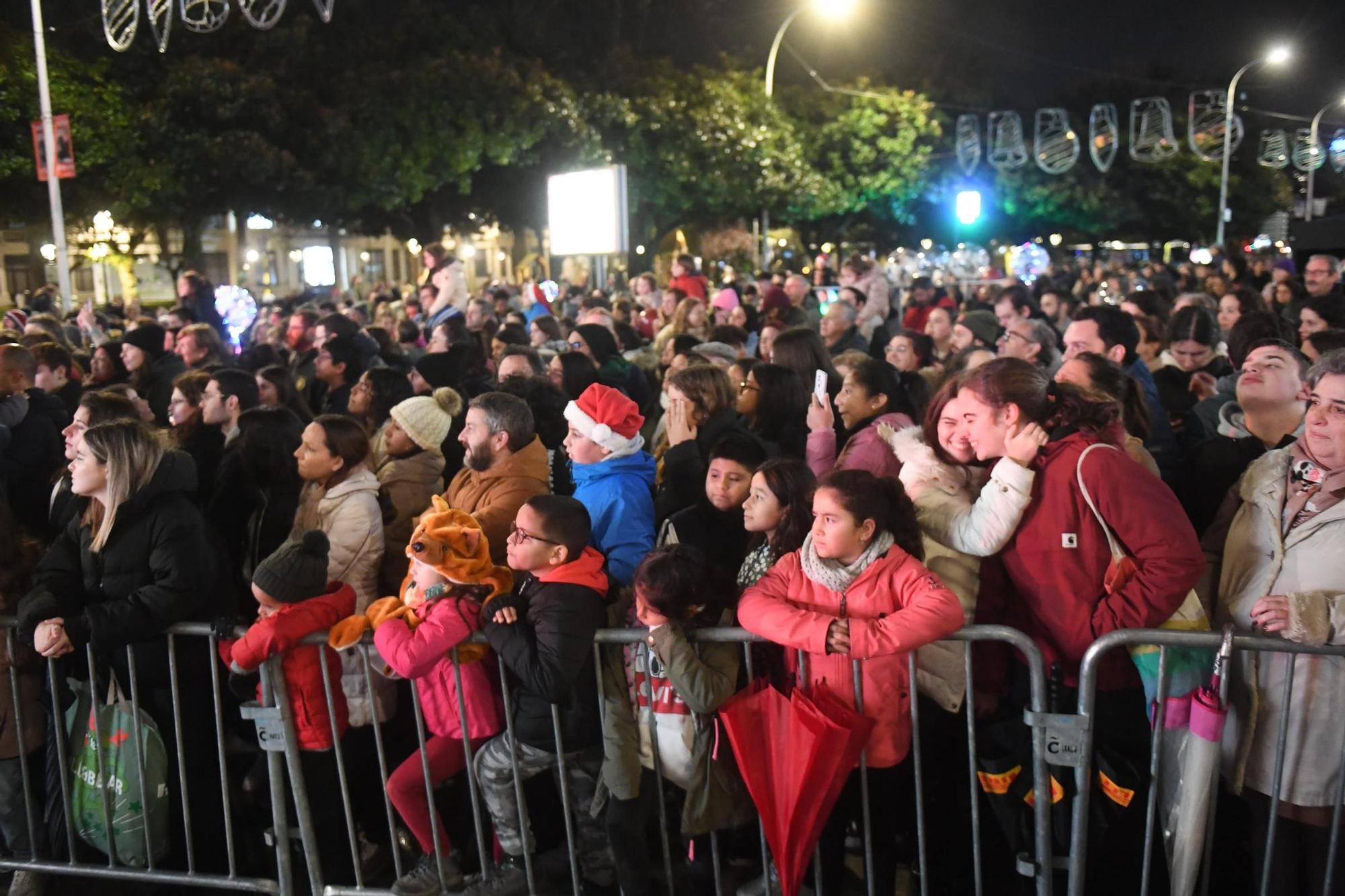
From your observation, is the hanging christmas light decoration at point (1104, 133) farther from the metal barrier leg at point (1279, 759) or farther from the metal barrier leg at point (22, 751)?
the metal barrier leg at point (22, 751)

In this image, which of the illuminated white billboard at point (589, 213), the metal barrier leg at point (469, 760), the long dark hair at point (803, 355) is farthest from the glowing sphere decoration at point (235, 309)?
the metal barrier leg at point (469, 760)

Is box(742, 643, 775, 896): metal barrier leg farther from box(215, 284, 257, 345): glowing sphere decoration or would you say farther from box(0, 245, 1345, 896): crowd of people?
box(215, 284, 257, 345): glowing sphere decoration

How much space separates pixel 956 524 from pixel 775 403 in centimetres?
233

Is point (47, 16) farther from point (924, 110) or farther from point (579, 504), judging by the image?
point (924, 110)

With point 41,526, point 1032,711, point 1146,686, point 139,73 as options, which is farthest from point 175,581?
point 139,73

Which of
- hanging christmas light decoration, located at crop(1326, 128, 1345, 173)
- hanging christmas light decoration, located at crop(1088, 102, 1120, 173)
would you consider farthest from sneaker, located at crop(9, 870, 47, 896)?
hanging christmas light decoration, located at crop(1088, 102, 1120, 173)

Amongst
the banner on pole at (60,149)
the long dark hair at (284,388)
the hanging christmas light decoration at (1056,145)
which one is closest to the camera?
the long dark hair at (284,388)

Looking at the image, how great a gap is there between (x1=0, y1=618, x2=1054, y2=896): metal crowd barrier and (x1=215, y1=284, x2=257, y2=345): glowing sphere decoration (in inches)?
330

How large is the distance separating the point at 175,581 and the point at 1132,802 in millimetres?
3341

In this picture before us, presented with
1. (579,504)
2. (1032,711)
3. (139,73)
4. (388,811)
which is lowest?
(388,811)

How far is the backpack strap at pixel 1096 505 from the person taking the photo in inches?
127

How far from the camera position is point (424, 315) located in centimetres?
1291

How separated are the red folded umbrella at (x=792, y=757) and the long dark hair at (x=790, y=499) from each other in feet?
1.73

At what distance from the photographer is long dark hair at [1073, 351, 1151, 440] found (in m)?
4.30
